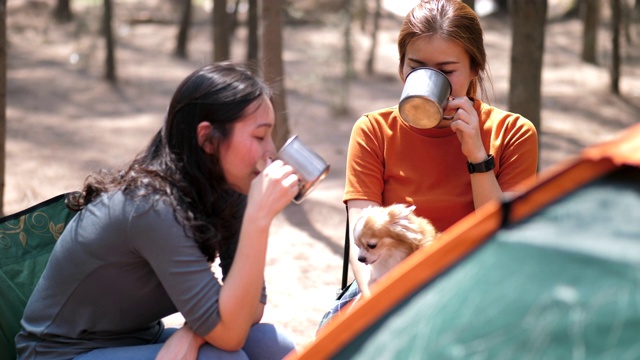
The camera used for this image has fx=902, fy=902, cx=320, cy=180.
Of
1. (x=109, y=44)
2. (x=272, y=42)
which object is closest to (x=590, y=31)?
(x=109, y=44)

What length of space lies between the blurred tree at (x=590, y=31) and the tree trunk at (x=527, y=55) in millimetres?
8005

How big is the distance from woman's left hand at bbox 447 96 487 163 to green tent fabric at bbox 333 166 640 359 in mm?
1140

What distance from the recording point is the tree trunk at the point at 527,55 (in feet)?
21.2

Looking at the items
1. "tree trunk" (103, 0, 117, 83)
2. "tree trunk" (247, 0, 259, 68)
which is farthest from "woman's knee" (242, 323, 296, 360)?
"tree trunk" (103, 0, 117, 83)

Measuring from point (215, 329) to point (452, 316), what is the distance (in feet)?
2.77

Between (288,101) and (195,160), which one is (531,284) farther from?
(288,101)

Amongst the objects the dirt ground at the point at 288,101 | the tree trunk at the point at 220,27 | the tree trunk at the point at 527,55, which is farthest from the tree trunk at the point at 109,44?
the tree trunk at the point at 527,55

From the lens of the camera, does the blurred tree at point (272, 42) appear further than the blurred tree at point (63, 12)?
No

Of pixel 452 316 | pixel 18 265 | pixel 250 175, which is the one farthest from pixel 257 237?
pixel 18 265

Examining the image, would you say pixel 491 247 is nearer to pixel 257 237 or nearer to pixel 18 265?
pixel 257 237

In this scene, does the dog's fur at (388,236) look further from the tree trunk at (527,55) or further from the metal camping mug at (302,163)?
the tree trunk at (527,55)

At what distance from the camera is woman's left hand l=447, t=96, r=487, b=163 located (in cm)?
287

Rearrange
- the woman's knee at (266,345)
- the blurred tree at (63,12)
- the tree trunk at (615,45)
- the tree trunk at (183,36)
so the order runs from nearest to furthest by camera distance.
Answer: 1. the woman's knee at (266,345)
2. the tree trunk at (615,45)
3. the tree trunk at (183,36)
4. the blurred tree at (63,12)

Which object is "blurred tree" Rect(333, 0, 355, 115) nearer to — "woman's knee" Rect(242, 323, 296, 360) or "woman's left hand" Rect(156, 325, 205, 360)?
"woman's knee" Rect(242, 323, 296, 360)
